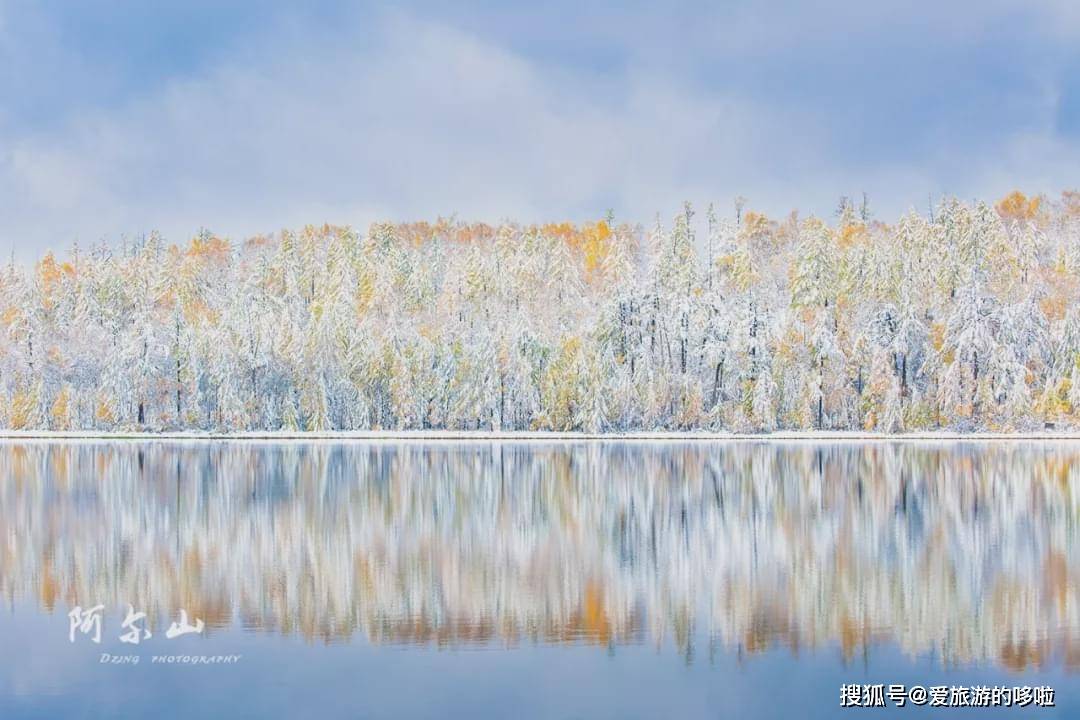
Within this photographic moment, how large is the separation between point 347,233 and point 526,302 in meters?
25.6

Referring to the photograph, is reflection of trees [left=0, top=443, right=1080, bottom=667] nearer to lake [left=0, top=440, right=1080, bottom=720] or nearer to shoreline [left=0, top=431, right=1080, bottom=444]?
lake [left=0, top=440, right=1080, bottom=720]

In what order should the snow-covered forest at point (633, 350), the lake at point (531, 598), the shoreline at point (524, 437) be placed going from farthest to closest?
1. the snow-covered forest at point (633, 350)
2. the shoreline at point (524, 437)
3. the lake at point (531, 598)

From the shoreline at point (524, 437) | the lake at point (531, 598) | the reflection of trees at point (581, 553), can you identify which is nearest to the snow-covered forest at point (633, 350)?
the shoreline at point (524, 437)

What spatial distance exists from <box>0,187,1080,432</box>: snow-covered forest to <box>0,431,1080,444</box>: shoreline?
1.54m

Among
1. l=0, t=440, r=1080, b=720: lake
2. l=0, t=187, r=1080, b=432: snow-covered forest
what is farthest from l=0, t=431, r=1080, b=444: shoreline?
l=0, t=440, r=1080, b=720: lake

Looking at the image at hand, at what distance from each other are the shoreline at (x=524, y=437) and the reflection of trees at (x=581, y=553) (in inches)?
861

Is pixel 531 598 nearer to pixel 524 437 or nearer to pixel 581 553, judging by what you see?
pixel 581 553

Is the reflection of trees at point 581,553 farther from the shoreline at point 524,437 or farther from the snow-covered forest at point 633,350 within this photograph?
the snow-covered forest at point 633,350

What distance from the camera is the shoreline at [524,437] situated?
211 ft

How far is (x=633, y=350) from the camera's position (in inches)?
2798

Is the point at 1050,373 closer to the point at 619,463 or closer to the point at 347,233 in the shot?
the point at 619,463

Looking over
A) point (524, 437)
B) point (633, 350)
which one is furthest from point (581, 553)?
point (633, 350)

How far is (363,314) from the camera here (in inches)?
3292

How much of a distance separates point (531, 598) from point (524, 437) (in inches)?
1955
